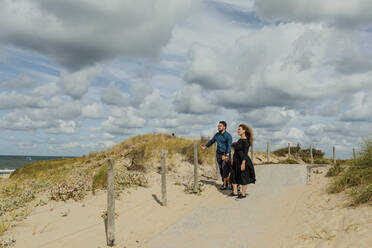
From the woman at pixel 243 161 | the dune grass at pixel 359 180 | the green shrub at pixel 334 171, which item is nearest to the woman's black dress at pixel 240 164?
the woman at pixel 243 161

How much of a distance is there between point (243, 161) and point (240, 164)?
1.02 ft

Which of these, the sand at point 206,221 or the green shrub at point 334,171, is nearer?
the sand at point 206,221

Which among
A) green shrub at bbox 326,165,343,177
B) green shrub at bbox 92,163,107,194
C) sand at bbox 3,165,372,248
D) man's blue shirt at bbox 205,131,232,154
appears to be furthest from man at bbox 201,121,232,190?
green shrub at bbox 326,165,343,177

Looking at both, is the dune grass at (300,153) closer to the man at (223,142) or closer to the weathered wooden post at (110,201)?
the man at (223,142)

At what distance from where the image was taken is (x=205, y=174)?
14.8 metres

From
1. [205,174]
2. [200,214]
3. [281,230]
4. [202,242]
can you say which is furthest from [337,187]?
[205,174]

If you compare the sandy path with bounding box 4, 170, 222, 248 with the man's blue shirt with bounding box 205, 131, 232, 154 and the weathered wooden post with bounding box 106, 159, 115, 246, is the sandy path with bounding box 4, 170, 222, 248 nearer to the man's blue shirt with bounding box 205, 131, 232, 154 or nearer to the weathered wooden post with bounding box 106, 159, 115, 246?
the weathered wooden post with bounding box 106, 159, 115, 246

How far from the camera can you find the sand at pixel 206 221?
19.3 feet

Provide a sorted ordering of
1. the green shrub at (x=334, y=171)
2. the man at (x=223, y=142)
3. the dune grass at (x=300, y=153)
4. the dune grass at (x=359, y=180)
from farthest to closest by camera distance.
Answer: the dune grass at (x=300, y=153), the green shrub at (x=334, y=171), the man at (x=223, y=142), the dune grass at (x=359, y=180)

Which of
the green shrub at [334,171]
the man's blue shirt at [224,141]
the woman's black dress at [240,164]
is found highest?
the man's blue shirt at [224,141]

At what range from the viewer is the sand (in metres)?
5.88

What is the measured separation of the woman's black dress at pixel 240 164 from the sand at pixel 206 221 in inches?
26.8

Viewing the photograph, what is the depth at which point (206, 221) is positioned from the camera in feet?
23.8

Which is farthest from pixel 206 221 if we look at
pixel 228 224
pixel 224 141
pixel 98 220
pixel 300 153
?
pixel 300 153
